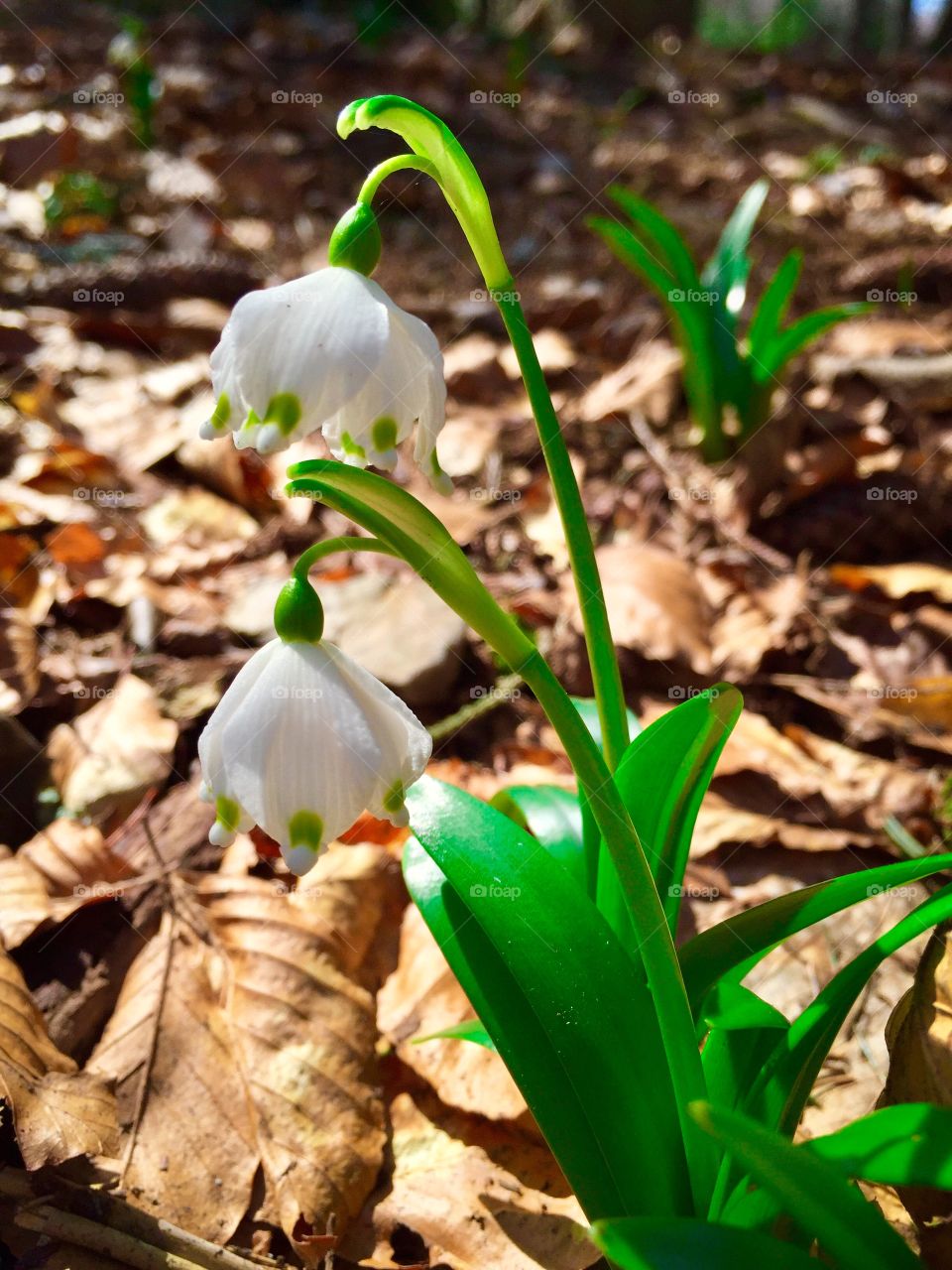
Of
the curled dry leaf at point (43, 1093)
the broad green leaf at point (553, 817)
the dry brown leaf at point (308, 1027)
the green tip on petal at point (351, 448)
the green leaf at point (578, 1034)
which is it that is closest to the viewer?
the green tip on petal at point (351, 448)

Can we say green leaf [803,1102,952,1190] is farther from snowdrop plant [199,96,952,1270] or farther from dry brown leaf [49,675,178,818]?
dry brown leaf [49,675,178,818]

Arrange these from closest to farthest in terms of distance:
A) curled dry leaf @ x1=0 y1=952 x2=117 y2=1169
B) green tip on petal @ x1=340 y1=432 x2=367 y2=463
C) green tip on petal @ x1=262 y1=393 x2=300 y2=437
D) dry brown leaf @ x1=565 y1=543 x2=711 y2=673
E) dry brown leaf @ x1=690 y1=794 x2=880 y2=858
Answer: green tip on petal @ x1=262 y1=393 x2=300 y2=437, green tip on petal @ x1=340 y1=432 x2=367 y2=463, curled dry leaf @ x1=0 y1=952 x2=117 y2=1169, dry brown leaf @ x1=690 y1=794 x2=880 y2=858, dry brown leaf @ x1=565 y1=543 x2=711 y2=673

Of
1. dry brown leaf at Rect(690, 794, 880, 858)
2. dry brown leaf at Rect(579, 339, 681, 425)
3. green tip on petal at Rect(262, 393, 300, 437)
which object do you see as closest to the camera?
green tip on petal at Rect(262, 393, 300, 437)

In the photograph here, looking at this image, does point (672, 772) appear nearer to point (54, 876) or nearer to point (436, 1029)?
point (436, 1029)

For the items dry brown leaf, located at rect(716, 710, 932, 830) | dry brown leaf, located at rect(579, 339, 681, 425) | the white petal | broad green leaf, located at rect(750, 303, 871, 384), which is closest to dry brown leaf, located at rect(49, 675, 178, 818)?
dry brown leaf, located at rect(716, 710, 932, 830)

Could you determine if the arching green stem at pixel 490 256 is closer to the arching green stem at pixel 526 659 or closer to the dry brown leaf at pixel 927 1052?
the arching green stem at pixel 526 659

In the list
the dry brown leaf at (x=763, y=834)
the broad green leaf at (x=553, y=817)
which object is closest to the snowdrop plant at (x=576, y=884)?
the broad green leaf at (x=553, y=817)

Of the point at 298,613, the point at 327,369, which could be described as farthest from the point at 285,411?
the point at 298,613
